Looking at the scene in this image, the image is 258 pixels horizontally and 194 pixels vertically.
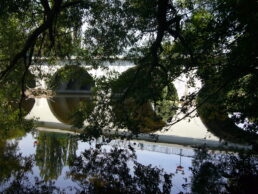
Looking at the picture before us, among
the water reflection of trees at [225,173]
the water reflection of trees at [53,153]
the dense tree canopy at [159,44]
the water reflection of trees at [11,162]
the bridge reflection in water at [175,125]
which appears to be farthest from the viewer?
the bridge reflection in water at [175,125]

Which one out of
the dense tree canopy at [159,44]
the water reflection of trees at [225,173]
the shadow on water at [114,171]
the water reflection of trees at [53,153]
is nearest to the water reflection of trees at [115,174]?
the shadow on water at [114,171]

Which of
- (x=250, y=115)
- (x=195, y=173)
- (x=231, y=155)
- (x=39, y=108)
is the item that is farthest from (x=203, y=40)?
(x=39, y=108)

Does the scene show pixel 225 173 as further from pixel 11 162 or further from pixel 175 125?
pixel 175 125

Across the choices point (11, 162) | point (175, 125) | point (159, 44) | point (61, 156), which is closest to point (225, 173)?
point (159, 44)

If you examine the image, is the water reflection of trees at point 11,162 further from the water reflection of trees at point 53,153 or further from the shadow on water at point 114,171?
the water reflection of trees at point 53,153

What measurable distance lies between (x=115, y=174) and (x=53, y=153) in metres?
1.91

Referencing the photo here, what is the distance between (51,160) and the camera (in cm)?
614

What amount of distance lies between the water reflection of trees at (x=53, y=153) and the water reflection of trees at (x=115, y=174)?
258mm

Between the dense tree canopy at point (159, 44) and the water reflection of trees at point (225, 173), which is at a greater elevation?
the dense tree canopy at point (159, 44)

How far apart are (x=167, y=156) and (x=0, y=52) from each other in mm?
4566

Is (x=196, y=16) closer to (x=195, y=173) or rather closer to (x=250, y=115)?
(x=250, y=115)

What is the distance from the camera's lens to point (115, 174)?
212 inches

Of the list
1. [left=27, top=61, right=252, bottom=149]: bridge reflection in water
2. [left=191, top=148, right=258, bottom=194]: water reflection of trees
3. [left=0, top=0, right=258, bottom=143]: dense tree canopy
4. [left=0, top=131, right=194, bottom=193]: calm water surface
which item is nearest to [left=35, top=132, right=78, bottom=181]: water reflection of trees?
[left=0, top=131, right=194, bottom=193]: calm water surface

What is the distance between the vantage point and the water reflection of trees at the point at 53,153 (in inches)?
215
